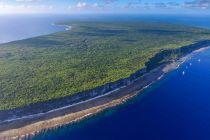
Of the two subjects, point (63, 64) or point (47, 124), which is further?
point (63, 64)

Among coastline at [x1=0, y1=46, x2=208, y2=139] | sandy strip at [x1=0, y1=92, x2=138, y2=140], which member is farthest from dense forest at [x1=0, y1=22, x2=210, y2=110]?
sandy strip at [x1=0, y1=92, x2=138, y2=140]

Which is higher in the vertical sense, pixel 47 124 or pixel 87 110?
pixel 87 110

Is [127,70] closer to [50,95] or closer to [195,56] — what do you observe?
[50,95]

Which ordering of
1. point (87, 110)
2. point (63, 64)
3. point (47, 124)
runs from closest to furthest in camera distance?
point (47, 124) → point (87, 110) → point (63, 64)

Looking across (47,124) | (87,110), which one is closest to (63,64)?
(87,110)

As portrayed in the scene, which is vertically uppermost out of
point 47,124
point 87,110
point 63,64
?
point 63,64

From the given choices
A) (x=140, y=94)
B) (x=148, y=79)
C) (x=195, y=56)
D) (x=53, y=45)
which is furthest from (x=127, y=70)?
(x=53, y=45)

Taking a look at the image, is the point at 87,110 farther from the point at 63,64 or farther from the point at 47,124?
the point at 63,64

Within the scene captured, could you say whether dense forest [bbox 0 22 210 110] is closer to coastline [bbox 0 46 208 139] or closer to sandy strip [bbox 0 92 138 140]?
coastline [bbox 0 46 208 139]
